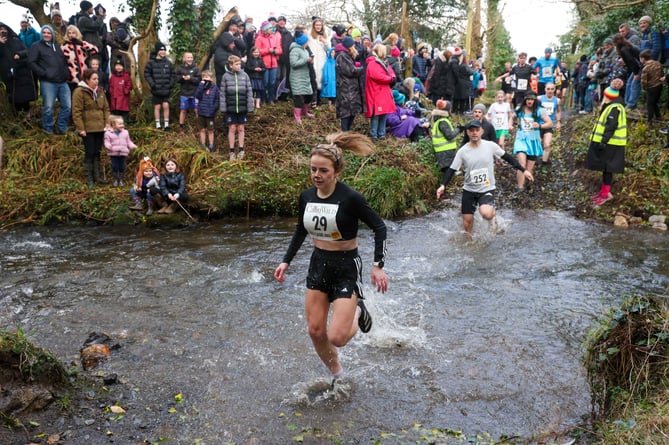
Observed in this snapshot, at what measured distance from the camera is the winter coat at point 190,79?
1337 centimetres

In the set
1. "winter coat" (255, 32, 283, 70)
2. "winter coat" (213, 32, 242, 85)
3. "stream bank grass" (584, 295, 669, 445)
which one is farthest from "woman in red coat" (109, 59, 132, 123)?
"stream bank grass" (584, 295, 669, 445)

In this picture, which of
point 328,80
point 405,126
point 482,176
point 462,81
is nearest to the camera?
point 482,176

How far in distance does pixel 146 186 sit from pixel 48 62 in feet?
11.4

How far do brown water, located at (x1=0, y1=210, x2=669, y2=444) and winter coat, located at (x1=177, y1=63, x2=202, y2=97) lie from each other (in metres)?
4.19

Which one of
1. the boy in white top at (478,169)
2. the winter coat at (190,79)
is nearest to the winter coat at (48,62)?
the winter coat at (190,79)

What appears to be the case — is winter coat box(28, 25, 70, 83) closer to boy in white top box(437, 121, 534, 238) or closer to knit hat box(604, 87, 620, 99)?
boy in white top box(437, 121, 534, 238)

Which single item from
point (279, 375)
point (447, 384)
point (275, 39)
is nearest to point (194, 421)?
point (279, 375)

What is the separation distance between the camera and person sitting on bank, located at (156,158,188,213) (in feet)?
37.0

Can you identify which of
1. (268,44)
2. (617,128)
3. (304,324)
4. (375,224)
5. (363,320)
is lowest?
(304,324)

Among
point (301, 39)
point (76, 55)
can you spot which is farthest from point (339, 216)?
point (76, 55)

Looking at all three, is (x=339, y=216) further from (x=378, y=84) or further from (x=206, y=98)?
(x=206, y=98)

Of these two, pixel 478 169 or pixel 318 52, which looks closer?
pixel 478 169

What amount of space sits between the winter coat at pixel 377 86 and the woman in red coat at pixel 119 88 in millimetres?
5387

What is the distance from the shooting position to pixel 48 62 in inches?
473
